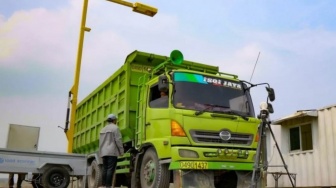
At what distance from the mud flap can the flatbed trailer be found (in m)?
2.92

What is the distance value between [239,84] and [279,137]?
6.15m

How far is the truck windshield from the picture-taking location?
22.9ft

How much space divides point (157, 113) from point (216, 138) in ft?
4.07

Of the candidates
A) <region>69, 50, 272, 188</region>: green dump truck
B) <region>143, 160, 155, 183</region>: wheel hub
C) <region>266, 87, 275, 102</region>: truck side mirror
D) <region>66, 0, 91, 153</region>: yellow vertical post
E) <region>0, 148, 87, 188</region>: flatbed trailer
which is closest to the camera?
<region>69, 50, 272, 188</region>: green dump truck

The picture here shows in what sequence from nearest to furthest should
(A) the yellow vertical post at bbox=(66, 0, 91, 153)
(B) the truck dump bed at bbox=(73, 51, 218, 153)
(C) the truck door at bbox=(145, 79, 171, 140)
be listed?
(C) the truck door at bbox=(145, 79, 171, 140) < (B) the truck dump bed at bbox=(73, 51, 218, 153) < (A) the yellow vertical post at bbox=(66, 0, 91, 153)

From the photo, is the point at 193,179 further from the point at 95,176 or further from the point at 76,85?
the point at 76,85

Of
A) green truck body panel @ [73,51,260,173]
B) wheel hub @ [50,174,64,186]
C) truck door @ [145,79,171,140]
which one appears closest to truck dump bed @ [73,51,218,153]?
green truck body panel @ [73,51,260,173]

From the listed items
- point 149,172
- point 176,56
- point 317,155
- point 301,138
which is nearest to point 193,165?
point 149,172

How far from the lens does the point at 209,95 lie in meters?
7.23

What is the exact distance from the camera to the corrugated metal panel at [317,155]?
10.6m

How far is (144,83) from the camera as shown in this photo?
7.97 metres

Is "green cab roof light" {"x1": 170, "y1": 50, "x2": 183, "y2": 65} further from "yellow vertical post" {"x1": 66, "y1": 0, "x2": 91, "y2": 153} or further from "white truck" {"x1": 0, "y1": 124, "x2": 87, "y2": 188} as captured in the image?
"yellow vertical post" {"x1": 66, "y1": 0, "x2": 91, "y2": 153}

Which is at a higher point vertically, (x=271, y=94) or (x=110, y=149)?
(x=271, y=94)

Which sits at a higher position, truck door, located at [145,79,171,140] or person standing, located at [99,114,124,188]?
truck door, located at [145,79,171,140]
